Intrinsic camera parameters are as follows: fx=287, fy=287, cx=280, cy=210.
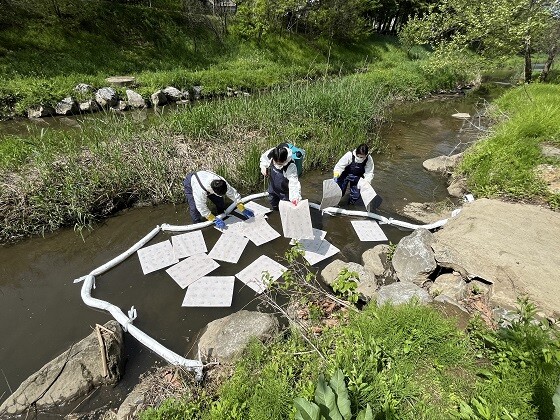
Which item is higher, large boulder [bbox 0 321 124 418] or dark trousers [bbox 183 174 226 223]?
dark trousers [bbox 183 174 226 223]

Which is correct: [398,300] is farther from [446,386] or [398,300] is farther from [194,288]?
[194,288]

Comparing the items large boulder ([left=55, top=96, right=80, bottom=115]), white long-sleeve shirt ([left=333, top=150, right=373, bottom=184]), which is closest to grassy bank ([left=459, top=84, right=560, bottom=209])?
white long-sleeve shirt ([left=333, top=150, right=373, bottom=184])

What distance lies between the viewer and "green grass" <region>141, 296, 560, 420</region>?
2.05 meters

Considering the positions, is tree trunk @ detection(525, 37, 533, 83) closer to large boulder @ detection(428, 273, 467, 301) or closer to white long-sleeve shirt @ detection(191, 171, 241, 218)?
large boulder @ detection(428, 273, 467, 301)

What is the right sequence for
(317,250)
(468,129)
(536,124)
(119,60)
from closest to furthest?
(317,250)
(536,124)
(468,129)
(119,60)

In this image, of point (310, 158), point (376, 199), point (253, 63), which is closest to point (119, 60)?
point (253, 63)

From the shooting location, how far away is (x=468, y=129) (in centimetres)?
1086

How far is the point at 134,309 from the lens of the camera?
343 centimetres

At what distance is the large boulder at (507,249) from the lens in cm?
310

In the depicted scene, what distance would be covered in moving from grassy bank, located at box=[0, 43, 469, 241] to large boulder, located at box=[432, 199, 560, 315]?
3.72 m

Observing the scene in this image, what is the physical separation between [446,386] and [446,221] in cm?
324

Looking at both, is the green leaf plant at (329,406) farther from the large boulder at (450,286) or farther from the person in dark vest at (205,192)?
the person in dark vest at (205,192)

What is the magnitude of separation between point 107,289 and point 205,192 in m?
1.85

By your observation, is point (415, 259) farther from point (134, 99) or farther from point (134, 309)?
point (134, 99)
